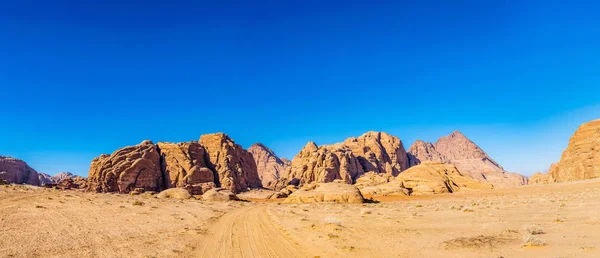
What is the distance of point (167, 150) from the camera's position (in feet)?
288

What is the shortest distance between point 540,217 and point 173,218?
75.4ft

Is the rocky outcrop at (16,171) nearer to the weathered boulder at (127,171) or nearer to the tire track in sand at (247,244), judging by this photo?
the weathered boulder at (127,171)

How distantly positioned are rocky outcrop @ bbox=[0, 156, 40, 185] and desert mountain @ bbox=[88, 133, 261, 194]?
191 feet

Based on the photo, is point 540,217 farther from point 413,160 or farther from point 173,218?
point 413,160

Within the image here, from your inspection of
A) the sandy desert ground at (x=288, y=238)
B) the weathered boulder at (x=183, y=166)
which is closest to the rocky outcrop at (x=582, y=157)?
the sandy desert ground at (x=288, y=238)

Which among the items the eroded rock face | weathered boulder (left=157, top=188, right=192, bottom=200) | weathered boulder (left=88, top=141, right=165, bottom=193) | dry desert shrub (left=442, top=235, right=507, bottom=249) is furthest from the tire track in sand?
the eroded rock face

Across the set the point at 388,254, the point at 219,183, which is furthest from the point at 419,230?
the point at 219,183

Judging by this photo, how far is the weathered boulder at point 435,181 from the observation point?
59812 mm

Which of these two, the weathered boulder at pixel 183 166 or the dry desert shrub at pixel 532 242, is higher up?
the weathered boulder at pixel 183 166

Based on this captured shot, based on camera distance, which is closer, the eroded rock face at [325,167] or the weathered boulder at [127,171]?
the weathered boulder at [127,171]

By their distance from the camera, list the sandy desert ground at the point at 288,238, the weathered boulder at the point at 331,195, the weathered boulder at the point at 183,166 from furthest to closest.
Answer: the weathered boulder at the point at 183,166
the weathered boulder at the point at 331,195
the sandy desert ground at the point at 288,238

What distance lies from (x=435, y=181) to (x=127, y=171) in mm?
71570

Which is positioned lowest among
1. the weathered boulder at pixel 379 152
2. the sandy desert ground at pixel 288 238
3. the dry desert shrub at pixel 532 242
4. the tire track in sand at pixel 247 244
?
the tire track in sand at pixel 247 244

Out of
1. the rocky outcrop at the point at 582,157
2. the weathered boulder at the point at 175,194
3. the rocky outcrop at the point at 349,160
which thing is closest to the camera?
the weathered boulder at the point at 175,194
